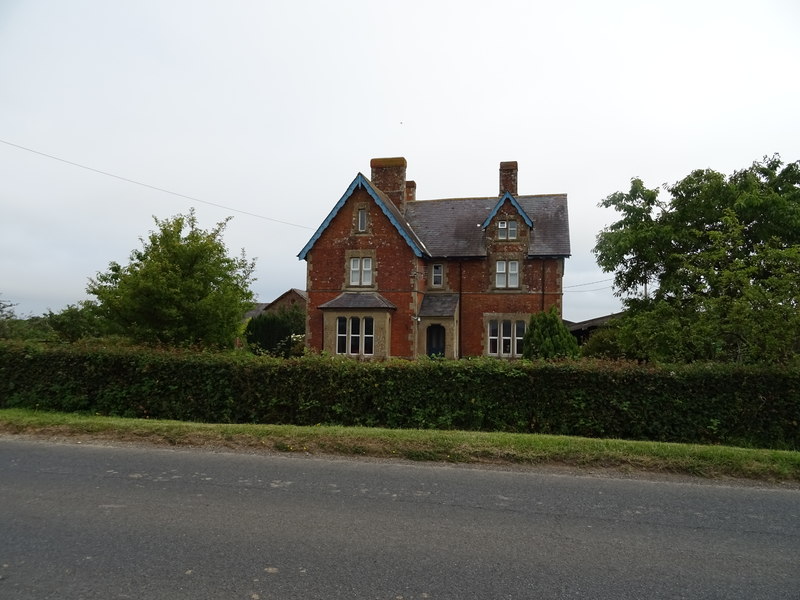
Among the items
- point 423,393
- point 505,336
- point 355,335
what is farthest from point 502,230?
point 423,393

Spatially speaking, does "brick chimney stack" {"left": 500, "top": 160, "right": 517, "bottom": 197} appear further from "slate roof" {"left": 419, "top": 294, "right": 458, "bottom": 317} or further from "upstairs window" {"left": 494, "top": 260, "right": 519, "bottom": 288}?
"slate roof" {"left": 419, "top": 294, "right": 458, "bottom": 317}

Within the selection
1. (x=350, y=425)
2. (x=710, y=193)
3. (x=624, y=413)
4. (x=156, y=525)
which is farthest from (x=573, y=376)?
(x=710, y=193)

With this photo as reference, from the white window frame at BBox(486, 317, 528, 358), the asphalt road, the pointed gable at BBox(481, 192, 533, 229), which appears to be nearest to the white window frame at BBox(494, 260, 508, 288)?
the white window frame at BBox(486, 317, 528, 358)

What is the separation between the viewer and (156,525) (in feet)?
18.3

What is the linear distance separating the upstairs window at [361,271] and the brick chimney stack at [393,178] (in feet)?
15.7

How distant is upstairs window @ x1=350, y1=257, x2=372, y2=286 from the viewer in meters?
30.8

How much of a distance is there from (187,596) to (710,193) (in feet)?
96.6

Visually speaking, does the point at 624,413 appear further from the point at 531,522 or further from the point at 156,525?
the point at 156,525

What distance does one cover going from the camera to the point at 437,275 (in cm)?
3244

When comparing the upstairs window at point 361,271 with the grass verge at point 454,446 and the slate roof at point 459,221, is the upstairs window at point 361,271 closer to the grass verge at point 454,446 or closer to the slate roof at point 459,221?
the slate roof at point 459,221

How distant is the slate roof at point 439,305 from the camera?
100 feet

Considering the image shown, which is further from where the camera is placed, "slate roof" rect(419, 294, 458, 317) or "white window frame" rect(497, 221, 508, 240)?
"white window frame" rect(497, 221, 508, 240)

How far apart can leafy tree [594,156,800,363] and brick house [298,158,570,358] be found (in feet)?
12.8

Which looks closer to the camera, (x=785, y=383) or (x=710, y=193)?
(x=785, y=383)
